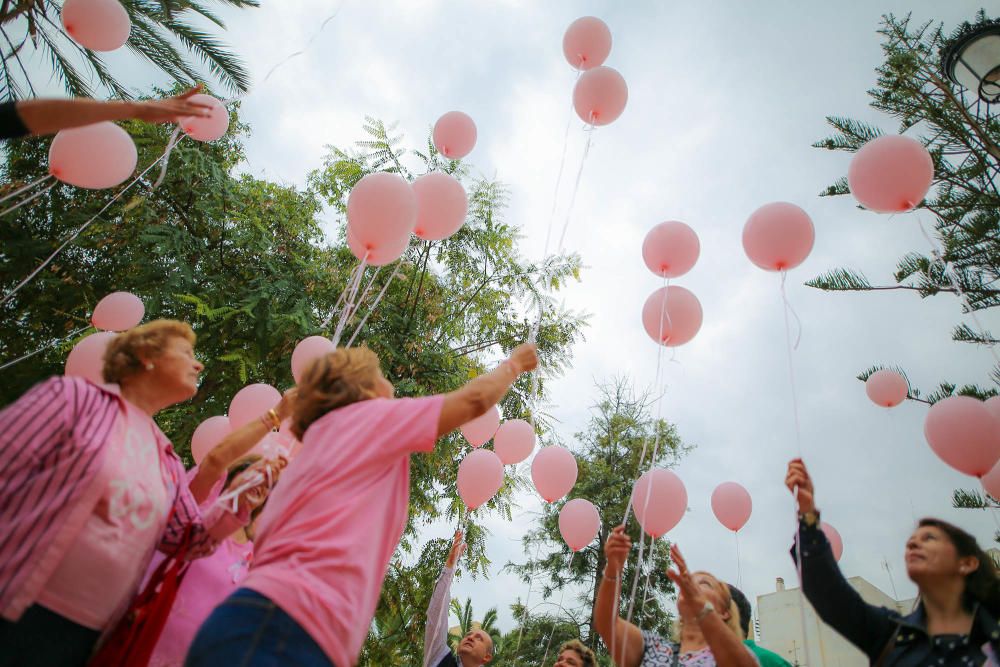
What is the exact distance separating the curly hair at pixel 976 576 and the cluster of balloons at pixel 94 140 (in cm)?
423

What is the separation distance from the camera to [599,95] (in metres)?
4.07

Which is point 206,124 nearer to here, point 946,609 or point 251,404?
point 251,404

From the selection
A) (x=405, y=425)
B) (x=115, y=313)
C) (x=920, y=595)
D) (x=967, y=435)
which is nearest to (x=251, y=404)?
(x=115, y=313)

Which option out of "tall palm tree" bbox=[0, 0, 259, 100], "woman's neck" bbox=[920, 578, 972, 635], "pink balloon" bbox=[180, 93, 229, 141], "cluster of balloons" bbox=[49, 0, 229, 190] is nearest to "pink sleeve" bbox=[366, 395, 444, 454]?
"woman's neck" bbox=[920, 578, 972, 635]

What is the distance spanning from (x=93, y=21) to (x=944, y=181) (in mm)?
6881

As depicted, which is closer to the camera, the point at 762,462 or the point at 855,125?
the point at 855,125

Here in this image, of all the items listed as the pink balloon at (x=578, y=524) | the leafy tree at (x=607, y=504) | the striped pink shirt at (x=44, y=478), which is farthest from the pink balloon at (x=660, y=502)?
the leafy tree at (x=607, y=504)

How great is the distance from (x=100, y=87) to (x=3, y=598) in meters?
6.25

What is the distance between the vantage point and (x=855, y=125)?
5289 mm

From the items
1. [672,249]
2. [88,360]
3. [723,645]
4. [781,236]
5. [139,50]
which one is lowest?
[723,645]

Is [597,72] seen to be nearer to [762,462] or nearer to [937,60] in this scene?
[937,60]

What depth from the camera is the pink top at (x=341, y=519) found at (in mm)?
1041

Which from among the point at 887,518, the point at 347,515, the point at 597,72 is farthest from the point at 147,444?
the point at 887,518

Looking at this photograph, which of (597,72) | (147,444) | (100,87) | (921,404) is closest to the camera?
(147,444)
